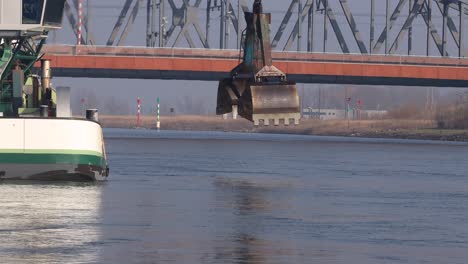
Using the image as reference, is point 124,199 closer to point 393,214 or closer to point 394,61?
point 393,214

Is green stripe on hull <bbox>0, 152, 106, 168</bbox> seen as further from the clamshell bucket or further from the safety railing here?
the safety railing

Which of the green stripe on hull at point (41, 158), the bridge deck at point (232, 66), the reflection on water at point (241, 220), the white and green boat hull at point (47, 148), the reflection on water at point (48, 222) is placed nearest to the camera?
the reflection on water at point (48, 222)

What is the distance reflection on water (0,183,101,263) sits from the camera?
25.9 metres

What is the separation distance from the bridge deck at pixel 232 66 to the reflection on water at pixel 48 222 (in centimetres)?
10853

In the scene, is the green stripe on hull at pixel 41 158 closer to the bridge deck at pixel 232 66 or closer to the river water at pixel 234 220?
the river water at pixel 234 220

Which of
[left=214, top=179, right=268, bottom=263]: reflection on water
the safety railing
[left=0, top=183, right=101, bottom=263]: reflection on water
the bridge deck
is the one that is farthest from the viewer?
the safety railing

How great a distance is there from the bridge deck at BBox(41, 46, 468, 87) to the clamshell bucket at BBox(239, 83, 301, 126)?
4452 inches

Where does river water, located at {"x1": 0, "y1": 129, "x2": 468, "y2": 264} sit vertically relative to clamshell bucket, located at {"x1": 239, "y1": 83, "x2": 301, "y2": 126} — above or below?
below

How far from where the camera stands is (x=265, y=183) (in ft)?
171

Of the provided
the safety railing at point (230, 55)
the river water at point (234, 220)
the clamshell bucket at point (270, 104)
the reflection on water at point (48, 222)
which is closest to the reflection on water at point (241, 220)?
the river water at point (234, 220)

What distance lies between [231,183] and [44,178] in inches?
293

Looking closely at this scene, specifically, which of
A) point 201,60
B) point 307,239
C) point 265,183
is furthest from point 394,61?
point 307,239

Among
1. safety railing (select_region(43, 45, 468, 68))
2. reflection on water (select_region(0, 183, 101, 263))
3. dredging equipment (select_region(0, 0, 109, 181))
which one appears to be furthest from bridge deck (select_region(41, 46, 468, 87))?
reflection on water (select_region(0, 183, 101, 263))

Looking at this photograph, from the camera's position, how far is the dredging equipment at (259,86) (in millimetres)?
38219
